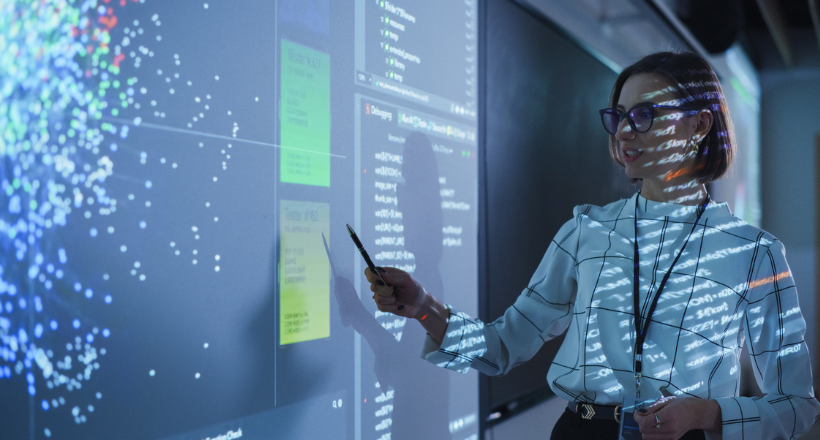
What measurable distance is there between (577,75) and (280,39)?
180cm

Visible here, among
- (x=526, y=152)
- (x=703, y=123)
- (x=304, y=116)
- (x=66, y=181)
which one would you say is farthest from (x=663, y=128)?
(x=66, y=181)

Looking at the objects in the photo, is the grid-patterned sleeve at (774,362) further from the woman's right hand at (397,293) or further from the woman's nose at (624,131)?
the woman's right hand at (397,293)

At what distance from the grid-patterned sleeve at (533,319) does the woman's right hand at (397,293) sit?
15 centimetres

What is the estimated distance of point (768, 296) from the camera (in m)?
1.14

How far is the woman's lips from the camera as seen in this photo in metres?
1.21

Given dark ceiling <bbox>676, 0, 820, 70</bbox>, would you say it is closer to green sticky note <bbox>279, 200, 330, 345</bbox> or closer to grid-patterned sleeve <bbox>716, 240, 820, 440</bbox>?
grid-patterned sleeve <bbox>716, 240, 820, 440</bbox>

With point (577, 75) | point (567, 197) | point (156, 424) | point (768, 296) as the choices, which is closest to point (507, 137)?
point (567, 197)

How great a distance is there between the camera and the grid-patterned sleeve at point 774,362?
1076 millimetres

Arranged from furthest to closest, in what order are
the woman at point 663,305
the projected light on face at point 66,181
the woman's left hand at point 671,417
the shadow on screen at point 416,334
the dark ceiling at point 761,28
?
the dark ceiling at point 761,28, the shadow on screen at point 416,334, the woman at point 663,305, the woman's left hand at point 671,417, the projected light on face at point 66,181

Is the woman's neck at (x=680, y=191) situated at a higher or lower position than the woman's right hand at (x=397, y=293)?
higher

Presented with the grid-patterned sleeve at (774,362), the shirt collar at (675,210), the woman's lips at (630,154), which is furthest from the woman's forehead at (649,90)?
the grid-patterned sleeve at (774,362)

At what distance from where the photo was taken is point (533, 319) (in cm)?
131

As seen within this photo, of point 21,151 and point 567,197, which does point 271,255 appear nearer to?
point 21,151

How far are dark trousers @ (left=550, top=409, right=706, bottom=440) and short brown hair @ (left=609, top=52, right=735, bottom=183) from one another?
575mm
